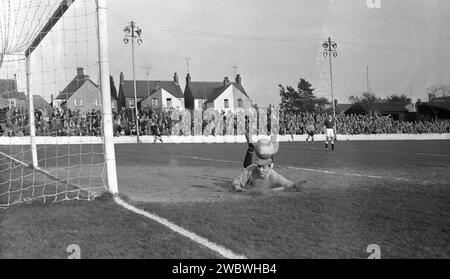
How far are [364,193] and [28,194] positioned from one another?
233 inches

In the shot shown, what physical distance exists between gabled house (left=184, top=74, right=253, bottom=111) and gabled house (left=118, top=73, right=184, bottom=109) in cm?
210

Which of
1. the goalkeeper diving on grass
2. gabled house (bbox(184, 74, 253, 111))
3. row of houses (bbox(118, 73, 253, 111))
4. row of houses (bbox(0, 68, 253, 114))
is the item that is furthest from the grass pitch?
row of houses (bbox(118, 73, 253, 111))

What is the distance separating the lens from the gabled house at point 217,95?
51.1m

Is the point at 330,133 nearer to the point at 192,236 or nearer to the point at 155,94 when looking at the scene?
the point at 192,236

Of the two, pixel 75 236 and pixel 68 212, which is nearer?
pixel 75 236

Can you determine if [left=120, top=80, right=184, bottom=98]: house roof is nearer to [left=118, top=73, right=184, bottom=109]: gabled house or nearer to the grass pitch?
[left=118, top=73, right=184, bottom=109]: gabled house

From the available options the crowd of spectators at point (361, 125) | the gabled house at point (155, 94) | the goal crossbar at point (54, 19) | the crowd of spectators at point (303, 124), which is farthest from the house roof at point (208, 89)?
the goal crossbar at point (54, 19)

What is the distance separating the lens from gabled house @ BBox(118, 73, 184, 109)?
62406 millimetres

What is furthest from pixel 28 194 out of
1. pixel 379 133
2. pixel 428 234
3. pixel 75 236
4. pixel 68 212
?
pixel 379 133

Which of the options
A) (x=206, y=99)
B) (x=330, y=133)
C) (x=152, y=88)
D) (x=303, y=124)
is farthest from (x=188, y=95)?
(x=330, y=133)

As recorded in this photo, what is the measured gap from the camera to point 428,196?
759cm

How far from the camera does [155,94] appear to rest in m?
64.1

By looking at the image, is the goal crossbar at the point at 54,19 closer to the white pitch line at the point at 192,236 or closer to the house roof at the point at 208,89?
the white pitch line at the point at 192,236
